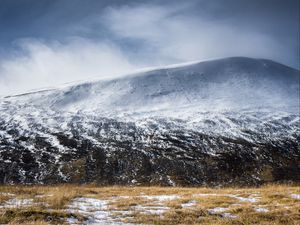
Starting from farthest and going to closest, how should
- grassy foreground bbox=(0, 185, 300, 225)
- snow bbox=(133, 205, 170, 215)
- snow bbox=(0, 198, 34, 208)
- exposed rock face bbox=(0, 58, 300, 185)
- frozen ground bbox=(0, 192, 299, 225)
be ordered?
exposed rock face bbox=(0, 58, 300, 185), snow bbox=(0, 198, 34, 208), snow bbox=(133, 205, 170, 215), frozen ground bbox=(0, 192, 299, 225), grassy foreground bbox=(0, 185, 300, 225)

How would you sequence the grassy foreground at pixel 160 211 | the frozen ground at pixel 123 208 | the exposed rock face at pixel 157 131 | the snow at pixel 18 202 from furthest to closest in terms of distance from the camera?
the exposed rock face at pixel 157 131, the snow at pixel 18 202, the frozen ground at pixel 123 208, the grassy foreground at pixel 160 211

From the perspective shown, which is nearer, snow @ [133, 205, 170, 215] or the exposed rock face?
snow @ [133, 205, 170, 215]

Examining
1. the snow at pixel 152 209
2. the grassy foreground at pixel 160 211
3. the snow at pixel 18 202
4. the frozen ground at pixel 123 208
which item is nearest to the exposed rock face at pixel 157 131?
the grassy foreground at pixel 160 211

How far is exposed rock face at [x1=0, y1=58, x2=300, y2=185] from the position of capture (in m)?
62.4

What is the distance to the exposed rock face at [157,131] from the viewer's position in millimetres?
62406

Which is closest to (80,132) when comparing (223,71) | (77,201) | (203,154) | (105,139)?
(105,139)

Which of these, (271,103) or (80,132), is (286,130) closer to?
(271,103)

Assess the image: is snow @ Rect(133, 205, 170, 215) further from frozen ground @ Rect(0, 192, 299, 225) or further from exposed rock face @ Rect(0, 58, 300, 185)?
exposed rock face @ Rect(0, 58, 300, 185)

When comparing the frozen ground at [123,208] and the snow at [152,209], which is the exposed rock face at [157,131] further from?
the snow at [152,209]

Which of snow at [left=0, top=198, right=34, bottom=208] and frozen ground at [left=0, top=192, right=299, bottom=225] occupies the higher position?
snow at [left=0, top=198, right=34, bottom=208]

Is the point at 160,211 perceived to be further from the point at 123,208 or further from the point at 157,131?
the point at 157,131

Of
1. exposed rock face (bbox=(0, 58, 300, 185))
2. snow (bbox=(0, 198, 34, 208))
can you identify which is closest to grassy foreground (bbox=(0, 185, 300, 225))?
snow (bbox=(0, 198, 34, 208))

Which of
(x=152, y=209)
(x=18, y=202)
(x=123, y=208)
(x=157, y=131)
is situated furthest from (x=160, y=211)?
(x=157, y=131)

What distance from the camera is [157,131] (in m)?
93.1
